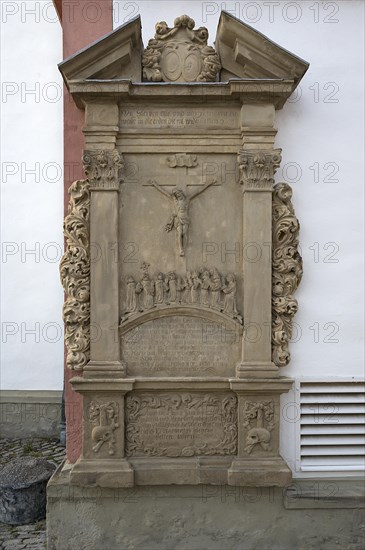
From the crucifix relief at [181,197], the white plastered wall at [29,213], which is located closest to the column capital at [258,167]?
the crucifix relief at [181,197]

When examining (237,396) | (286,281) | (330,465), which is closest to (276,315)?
(286,281)

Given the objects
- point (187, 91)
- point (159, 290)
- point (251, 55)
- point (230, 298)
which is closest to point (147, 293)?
point (159, 290)

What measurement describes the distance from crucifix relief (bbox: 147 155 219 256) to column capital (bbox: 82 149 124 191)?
1.04ft

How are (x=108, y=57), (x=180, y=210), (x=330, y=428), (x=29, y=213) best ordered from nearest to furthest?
(x=108, y=57), (x=180, y=210), (x=330, y=428), (x=29, y=213)

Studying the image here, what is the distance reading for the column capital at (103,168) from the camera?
498 cm

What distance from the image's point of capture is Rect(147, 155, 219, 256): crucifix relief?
16.5ft

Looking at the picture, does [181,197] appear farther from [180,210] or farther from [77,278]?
[77,278]

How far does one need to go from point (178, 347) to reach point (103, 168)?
1.72m

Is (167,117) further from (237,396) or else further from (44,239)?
(44,239)

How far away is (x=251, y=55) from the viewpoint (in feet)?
16.2

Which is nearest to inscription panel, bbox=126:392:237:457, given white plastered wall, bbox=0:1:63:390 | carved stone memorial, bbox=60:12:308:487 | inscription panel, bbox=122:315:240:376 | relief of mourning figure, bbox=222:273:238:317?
carved stone memorial, bbox=60:12:308:487

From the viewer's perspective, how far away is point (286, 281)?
5090 mm

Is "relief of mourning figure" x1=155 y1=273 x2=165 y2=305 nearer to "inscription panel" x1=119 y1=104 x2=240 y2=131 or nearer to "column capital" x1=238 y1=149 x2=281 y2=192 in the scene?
"column capital" x1=238 y1=149 x2=281 y2=192

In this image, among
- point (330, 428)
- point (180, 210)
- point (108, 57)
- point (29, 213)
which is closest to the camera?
point (108, 57)
